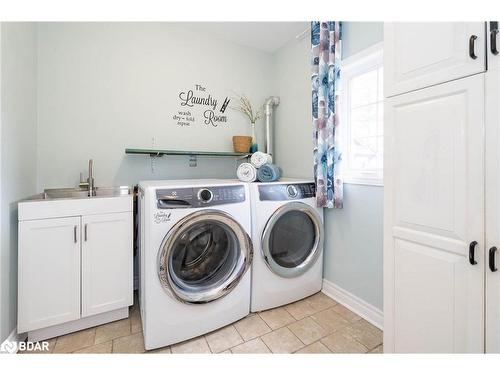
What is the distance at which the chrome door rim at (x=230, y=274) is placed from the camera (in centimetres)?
138

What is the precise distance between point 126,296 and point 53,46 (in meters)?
2.07

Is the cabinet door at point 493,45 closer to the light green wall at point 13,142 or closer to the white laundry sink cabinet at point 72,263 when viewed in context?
the white laundry sink cabinet at point 72,263

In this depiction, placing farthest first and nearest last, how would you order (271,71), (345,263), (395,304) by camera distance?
(271,71), (345,263), (395,304)

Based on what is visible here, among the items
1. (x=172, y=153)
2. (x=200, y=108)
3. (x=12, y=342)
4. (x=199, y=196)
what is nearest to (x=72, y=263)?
(x=12, y=342)

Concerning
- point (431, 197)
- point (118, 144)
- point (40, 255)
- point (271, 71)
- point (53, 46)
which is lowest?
point (40, 255)

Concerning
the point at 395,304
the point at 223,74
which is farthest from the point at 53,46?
the point at 395,304

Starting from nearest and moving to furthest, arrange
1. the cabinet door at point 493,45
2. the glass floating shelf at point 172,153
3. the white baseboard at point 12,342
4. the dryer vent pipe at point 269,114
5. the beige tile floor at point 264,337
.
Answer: the cabinet door at point 493,45, the white baseboard at point 12,342, the beige tile floor at point 264,337, the glass floating shelf at point 172,153, the dryer vent pipe at point 269,114

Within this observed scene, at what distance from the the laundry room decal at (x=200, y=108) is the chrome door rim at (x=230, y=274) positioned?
1259 millimetres

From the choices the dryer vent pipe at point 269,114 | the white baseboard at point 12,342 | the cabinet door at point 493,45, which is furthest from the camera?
the dryer vent pipe at point 269,114

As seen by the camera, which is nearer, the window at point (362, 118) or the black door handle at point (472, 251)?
the black door handle at point (472, 251)

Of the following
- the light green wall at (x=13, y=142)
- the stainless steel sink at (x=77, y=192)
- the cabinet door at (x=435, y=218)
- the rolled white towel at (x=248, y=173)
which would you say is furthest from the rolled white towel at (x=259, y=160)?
the light green wall at (x=13, y=142)

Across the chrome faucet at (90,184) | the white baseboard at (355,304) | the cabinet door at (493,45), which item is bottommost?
the white baseboard at (355,304)

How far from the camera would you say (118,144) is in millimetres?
2084
